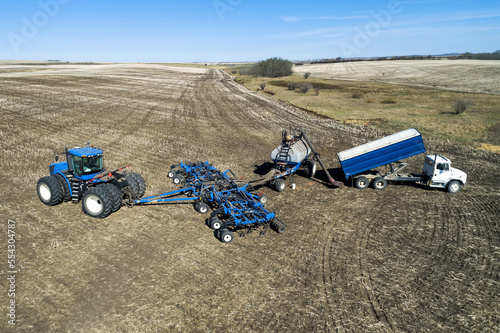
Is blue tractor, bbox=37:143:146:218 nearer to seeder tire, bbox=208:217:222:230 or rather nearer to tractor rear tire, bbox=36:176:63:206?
tractor rear tire, bbox=36:176:63:206

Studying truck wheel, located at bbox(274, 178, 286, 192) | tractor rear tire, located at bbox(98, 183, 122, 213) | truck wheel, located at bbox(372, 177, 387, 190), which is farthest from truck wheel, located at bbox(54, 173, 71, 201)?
truck wheel, located at bbox(372, 177, 387, 190)

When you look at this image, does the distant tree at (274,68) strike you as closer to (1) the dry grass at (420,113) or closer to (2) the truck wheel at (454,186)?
(1) the dry grass at (420,113)

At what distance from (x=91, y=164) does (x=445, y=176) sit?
17.9 m

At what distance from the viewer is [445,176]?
15750 millimetres

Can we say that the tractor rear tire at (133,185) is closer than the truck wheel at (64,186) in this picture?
No

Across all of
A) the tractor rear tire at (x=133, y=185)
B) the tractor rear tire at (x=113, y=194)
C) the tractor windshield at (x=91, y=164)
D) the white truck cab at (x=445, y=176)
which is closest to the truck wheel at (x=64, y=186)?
the tractor windshield at (x=91, y=164)

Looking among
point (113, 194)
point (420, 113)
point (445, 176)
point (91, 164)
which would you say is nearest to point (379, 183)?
point (445, 176)

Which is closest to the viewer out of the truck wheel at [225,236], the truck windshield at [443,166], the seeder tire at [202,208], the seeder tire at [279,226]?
the truck wheel at [225,236]

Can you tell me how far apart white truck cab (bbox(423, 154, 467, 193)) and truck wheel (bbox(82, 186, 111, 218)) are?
16.4 m

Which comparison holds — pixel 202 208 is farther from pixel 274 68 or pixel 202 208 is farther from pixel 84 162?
pixel 274 68

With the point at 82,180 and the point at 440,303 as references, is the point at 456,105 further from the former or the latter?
the point at 82,180

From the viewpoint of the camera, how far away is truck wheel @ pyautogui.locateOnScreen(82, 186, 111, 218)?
456 inches

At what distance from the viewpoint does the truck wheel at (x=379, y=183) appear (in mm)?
16344

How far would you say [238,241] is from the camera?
11.3 metres
